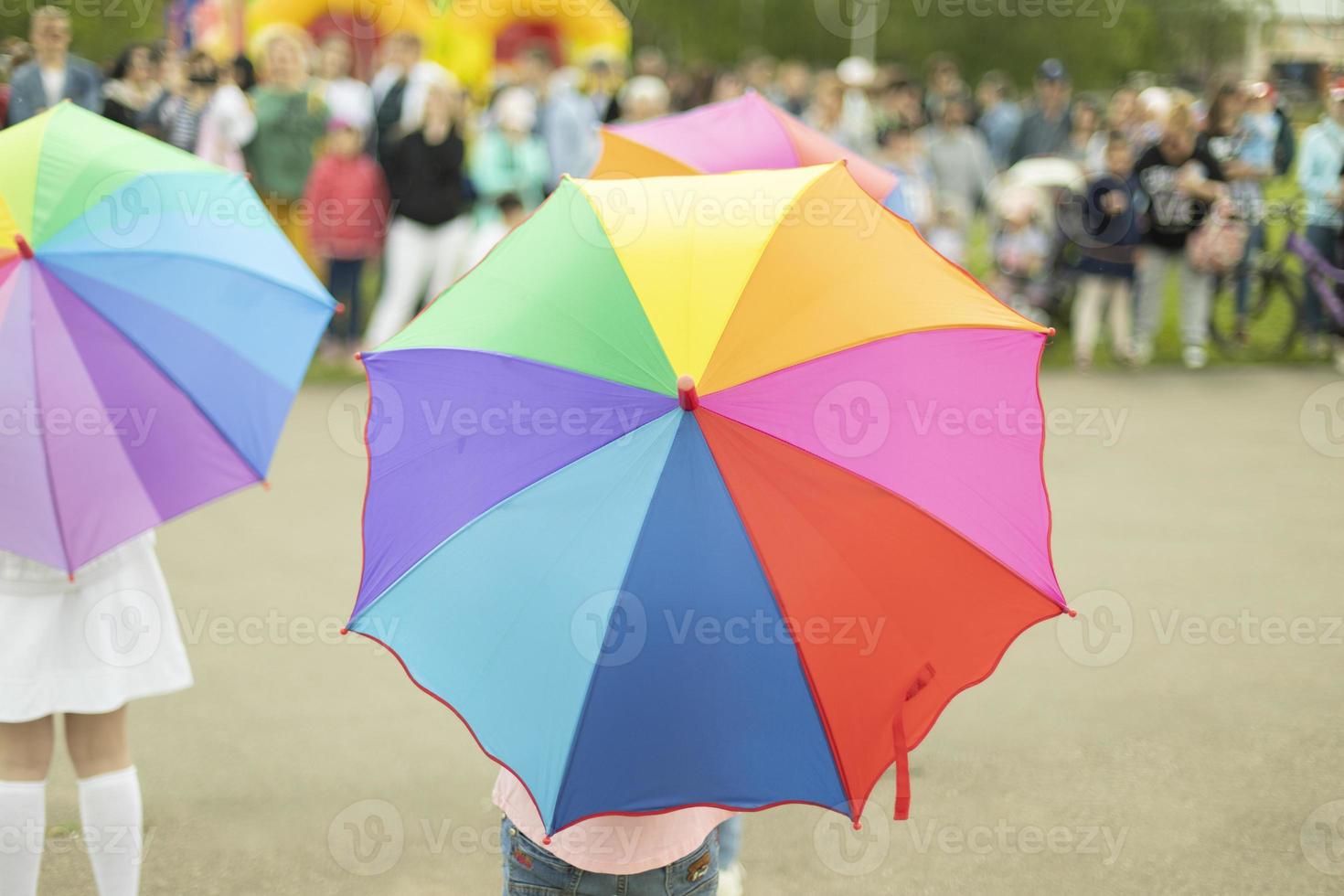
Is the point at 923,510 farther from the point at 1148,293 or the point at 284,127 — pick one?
the point at 284,127

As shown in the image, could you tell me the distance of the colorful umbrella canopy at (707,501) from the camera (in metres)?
2.42

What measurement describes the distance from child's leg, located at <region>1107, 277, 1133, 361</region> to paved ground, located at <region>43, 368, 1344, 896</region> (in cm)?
351

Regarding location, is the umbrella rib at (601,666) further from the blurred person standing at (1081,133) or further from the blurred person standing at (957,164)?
the blurred person standing at (1081,133)

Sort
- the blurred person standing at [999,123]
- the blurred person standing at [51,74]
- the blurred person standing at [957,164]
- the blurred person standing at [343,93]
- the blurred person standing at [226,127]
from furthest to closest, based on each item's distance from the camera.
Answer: the blurred person standing at [999,123], the blurred person standing at [957,164], the blurred person standing at [343,93], the blurred person standing at [226,127], the blurred person standing at [51,74]

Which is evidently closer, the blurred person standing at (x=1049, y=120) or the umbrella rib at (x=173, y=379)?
the umbrella rib at (x=173, y=379)

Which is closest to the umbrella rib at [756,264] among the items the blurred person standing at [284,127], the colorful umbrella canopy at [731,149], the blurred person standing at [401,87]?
the colorful umbrella canopy at [731,149]

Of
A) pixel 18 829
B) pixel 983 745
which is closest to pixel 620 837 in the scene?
pixel 18 829

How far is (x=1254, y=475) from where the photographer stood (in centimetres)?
876

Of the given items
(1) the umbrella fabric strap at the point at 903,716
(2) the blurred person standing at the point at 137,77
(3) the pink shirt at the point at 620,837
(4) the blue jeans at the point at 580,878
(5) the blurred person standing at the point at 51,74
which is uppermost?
(5) the blurred person standing at the point at 51,74

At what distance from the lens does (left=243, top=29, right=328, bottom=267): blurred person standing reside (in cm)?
1176

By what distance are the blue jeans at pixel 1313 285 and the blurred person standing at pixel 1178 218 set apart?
75cm

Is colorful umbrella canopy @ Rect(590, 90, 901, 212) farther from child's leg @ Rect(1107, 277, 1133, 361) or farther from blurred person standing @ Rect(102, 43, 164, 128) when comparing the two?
child's leg @ Rect(1107, 277, 1133, 361)

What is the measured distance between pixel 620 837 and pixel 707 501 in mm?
777

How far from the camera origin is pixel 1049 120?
51.5 feet
